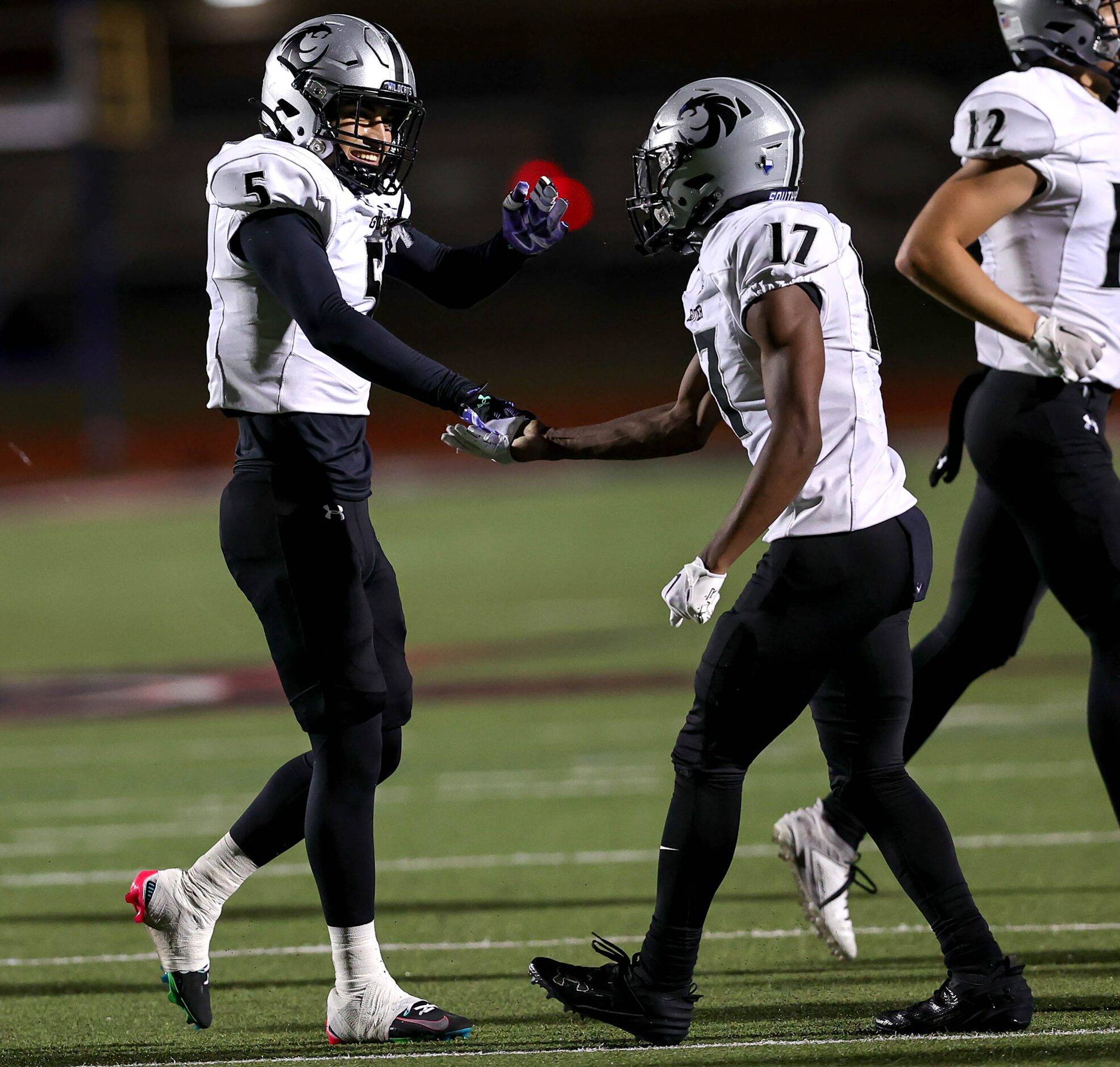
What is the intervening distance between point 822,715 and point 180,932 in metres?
1.41

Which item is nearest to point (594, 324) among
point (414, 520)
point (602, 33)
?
point (602, 33)

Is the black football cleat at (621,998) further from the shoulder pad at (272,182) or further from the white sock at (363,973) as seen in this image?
the shoulder pad at (272,182)

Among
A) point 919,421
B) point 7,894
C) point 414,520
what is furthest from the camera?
point 919,421

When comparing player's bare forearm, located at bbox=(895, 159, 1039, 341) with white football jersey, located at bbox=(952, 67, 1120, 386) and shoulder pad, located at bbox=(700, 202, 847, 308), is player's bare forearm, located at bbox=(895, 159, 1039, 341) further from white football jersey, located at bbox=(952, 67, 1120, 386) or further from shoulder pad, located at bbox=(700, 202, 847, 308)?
shoulder pad, located at bbox=(700, 202, 847, 308)

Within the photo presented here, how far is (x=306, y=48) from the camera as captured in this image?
3617 mm

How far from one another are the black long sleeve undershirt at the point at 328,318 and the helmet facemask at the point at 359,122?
0.27 meters

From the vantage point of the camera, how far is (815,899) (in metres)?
4.16

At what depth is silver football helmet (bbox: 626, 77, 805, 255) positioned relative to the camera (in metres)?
3.39

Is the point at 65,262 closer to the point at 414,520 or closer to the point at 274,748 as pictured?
the point at 414,520

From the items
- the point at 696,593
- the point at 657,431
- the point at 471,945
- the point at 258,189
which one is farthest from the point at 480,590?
the point at 696,593

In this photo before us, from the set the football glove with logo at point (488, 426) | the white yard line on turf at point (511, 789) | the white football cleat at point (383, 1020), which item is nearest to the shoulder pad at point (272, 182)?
the football glove with logo at point (488, 426)

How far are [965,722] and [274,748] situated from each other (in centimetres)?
281

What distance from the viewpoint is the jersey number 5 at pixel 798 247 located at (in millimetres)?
3154

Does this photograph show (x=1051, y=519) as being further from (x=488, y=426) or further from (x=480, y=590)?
(x=480, y=590)
